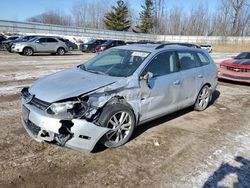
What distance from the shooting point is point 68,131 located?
3.71 m

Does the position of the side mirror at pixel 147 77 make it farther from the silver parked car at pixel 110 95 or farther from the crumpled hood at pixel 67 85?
the crumpled hood at pixel 67 85

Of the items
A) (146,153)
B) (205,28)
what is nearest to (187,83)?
(146,153)

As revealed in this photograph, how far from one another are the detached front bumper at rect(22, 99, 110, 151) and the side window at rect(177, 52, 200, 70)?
8.80ft

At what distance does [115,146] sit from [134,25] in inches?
2863

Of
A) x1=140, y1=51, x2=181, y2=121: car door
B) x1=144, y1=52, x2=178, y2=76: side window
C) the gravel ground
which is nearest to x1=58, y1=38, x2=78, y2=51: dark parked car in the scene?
the gravel ground

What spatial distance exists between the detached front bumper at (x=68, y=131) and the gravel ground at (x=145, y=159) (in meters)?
0.28

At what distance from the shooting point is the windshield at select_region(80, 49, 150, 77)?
4777 mm

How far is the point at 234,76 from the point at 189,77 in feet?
19.3

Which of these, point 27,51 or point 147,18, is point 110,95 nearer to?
point 27,51

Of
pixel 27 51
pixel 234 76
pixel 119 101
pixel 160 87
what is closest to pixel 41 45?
pixel 27 51

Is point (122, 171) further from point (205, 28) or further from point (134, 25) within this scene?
point (205, 28)

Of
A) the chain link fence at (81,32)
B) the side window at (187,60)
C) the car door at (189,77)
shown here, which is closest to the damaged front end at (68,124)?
the car door at (189,77)

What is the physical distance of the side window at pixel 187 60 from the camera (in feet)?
18.6

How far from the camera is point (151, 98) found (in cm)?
473
